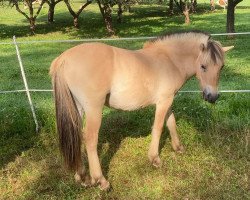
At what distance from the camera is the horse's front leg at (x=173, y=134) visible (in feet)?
18.2

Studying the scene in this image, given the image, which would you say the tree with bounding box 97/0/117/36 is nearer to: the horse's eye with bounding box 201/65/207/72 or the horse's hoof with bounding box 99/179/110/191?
the horse's eye with bounding box 201/65/207/72

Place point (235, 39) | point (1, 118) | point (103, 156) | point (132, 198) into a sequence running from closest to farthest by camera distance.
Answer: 1. point (132, 198)
2. point (103, 156)
3. point (1, 118)
4. point (235, 39)

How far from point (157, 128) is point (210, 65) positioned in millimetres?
1043

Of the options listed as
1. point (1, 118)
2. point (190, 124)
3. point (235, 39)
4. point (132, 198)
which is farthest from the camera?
point (235, 39)

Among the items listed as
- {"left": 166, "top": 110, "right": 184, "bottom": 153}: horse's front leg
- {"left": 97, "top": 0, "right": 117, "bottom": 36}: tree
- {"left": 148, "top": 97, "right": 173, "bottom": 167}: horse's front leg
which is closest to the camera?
{"left": 148, "top": 97, "right": 173, "bottom": 167}: horse's front leg

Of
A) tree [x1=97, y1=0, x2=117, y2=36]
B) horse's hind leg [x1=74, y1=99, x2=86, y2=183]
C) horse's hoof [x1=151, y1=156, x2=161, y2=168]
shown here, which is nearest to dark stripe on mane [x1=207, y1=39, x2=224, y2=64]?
horse's hoof [x1=151, y1=156, x2=161, y2=168]

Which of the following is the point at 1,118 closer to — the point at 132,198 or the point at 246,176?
the point at 132,198

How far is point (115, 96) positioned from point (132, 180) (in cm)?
109

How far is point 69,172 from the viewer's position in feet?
16.1

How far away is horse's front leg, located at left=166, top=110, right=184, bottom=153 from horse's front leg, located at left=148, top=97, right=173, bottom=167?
45 cm

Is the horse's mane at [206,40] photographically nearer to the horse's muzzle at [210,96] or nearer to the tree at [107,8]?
the horse's muzzle at [210,96]

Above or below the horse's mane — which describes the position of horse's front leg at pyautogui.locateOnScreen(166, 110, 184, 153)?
below

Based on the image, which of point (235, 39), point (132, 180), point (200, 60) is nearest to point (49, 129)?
point (132, 180)

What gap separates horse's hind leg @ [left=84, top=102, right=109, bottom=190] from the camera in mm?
4607
